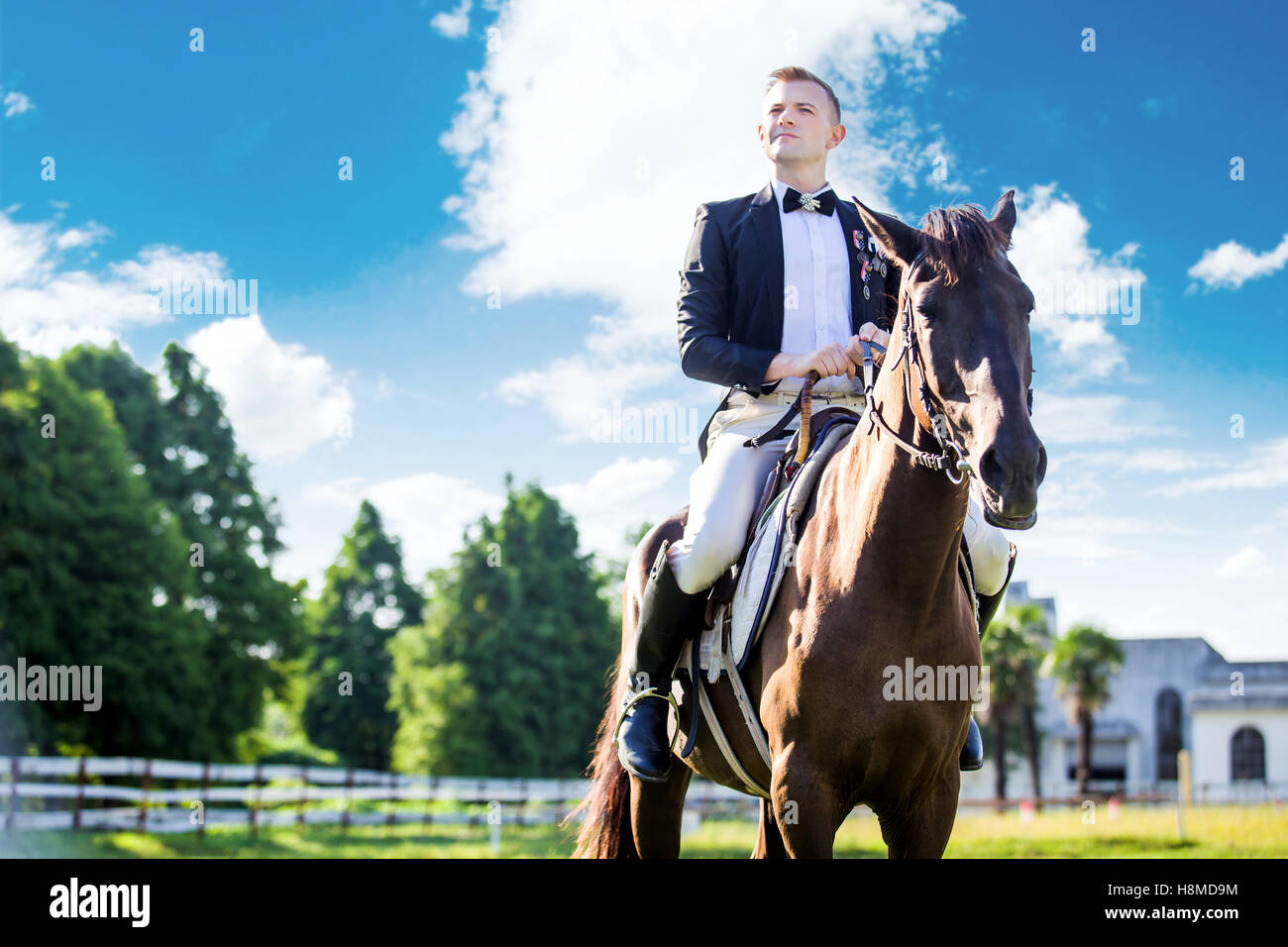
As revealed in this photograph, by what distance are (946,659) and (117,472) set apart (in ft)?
97.0

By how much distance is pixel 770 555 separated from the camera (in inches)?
153

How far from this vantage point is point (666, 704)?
4.60m

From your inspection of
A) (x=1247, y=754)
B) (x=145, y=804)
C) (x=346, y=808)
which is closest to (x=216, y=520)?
(x=346, y=808)

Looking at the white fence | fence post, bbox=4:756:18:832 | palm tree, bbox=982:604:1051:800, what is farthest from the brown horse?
palm tree, bbox=982:604:1051:800

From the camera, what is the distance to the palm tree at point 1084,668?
50.2m

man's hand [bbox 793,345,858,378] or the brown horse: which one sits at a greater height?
man's hand [bbox 793,345,858,378]

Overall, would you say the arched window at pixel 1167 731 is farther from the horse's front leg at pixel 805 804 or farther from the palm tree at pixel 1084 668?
the horse's front leg at pixel 805 804

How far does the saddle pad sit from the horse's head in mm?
873

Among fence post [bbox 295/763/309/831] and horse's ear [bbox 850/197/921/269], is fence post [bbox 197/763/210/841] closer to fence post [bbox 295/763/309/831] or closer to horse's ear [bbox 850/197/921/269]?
fence post [bbox 295/763/309/831]

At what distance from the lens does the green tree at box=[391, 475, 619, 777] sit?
42250mm
